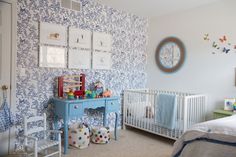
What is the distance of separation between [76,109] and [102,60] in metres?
1.17

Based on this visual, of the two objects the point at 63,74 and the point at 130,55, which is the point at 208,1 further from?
the point at 63,74

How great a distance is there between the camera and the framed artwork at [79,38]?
11.5 feet

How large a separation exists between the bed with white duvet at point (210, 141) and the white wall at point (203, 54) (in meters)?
1.67

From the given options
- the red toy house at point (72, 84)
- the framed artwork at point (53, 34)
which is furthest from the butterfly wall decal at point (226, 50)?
the framed artwork at point (53, 34)

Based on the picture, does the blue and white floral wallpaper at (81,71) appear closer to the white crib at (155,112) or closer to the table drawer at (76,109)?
the white crib at (155,112)

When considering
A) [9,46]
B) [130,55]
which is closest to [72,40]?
[9,46]

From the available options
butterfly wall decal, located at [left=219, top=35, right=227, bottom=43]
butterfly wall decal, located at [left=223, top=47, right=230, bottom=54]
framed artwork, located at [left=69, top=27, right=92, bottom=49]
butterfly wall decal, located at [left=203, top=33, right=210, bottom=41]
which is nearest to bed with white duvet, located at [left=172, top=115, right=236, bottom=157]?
butterfly wall decal, located at [left=223, top=47, right=230, bottom=54]

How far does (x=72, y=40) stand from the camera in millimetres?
3531

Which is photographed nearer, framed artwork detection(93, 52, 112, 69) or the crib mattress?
the crib mattress

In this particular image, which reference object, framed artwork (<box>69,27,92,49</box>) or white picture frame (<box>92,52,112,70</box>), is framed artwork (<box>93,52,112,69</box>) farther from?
framed artwork (<box>69,27,92,49</box>)

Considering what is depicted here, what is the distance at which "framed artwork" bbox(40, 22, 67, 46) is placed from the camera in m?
3.20

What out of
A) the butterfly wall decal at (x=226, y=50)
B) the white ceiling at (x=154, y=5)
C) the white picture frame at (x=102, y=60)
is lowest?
the white picture frame at (x=102, y=60)

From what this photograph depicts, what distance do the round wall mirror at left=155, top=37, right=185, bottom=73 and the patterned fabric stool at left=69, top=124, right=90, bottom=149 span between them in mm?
2118

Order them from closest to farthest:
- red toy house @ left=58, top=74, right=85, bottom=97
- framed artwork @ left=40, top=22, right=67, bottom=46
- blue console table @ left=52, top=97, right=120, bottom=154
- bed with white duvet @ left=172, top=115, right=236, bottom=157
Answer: bed with white duvet @ left=172, top=115, right=236, bottom=157, blue console table @ left=52, top=97, right=120, bottom=154, framed artwork @ left=40, top=22, right=67, bottom=46, red toy house @ left=58, top=74, right=85, bottom=97
